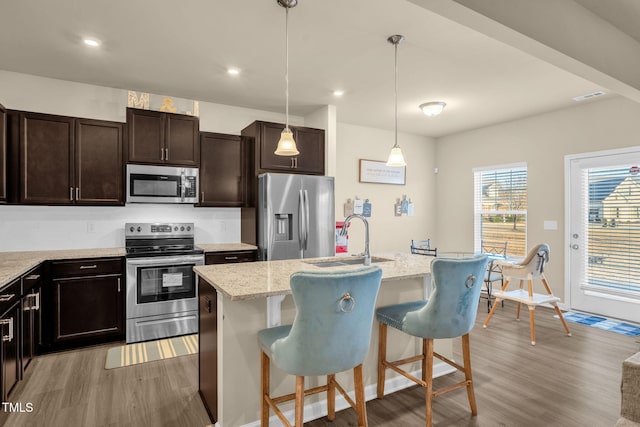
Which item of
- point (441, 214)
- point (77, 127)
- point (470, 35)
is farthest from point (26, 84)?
point (441, 214)

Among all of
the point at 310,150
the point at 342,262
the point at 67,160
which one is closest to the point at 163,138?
the point at 67,160

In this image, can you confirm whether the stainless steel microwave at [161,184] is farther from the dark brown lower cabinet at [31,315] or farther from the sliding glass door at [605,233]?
the sliding glass door at [605,233]

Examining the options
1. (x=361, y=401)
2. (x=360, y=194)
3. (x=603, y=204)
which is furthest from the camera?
(x=360, y=194)

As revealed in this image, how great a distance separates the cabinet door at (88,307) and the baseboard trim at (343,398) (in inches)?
85.0

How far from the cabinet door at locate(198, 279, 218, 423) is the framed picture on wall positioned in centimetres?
372

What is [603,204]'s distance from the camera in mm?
4293

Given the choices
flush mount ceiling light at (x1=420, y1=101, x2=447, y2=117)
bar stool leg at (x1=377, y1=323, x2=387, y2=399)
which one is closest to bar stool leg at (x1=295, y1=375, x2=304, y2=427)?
bar stool leg at (x1=377, y1=323, x2=387, y2=399)

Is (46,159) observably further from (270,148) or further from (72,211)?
(270,148)

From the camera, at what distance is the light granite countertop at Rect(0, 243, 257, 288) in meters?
2.44

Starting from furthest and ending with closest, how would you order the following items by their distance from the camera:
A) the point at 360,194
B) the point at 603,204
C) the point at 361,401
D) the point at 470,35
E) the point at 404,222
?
the point at 404,222 → the point at 360,194 → the point at 603,204 → the point at 470,35 → the point at 361,401

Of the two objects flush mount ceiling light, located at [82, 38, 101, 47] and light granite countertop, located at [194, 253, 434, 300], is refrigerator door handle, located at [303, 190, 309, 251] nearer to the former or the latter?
light granite countertop, located at [194, 253, 434, 300]

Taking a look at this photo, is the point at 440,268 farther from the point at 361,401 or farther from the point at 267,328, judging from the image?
the point at 267,328

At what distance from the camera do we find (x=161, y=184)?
3848 millimetres

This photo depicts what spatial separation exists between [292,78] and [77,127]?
2164 millimetres
